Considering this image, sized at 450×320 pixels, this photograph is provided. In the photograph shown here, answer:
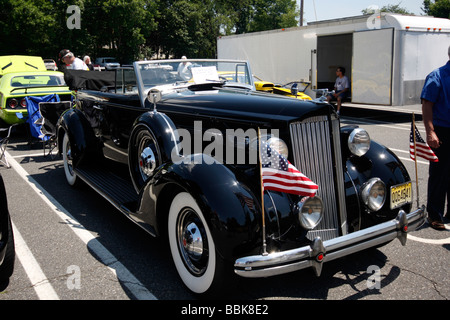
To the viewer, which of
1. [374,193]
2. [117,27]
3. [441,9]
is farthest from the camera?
[441,9]

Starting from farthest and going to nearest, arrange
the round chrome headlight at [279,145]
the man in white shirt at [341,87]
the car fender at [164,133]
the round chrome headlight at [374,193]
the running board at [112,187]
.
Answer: the man in white shirt at [341,87]
the running board at [112,187]
the car fender at [164,133]
the round chrome headlight at [374,193]
the round chrome headlight at [279,145]

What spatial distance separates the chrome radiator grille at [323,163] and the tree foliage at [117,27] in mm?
28162

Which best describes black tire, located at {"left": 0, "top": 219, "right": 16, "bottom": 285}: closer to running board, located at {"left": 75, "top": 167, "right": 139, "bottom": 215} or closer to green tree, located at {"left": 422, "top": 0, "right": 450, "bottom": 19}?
running board, located at {"left": 75, "top": 167, "right": 139, "bottom": 215}

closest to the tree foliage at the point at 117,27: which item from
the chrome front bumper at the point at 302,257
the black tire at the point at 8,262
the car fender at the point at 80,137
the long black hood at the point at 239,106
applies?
the car fender at the point at 80,137

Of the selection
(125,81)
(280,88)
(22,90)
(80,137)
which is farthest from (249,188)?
(280,88)

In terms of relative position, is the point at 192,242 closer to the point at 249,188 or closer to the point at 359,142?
the point at 249,188

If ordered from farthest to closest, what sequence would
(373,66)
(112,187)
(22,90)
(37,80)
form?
(373,66) → (37,80) → (22,90) → (112,187)

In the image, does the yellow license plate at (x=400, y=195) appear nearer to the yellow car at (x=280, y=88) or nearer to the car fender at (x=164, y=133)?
the car fender at (x=164, y=133)

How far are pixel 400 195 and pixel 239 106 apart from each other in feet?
4.90

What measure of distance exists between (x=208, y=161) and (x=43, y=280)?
1630 mm

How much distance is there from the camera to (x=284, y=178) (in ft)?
8.48

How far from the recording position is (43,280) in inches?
120

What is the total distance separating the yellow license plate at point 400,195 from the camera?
3.11 meters
